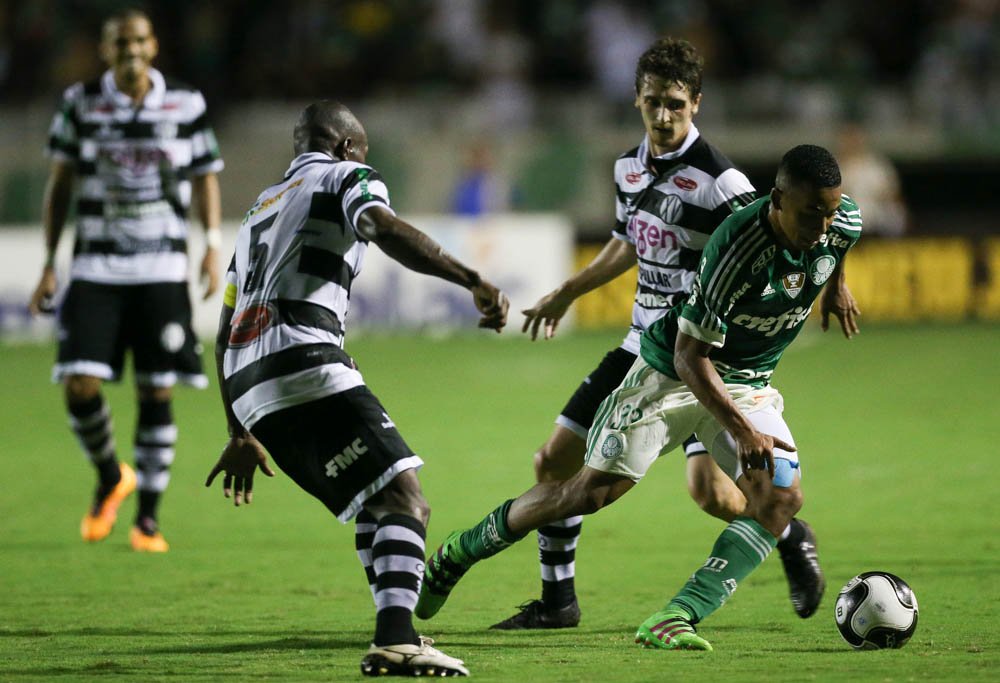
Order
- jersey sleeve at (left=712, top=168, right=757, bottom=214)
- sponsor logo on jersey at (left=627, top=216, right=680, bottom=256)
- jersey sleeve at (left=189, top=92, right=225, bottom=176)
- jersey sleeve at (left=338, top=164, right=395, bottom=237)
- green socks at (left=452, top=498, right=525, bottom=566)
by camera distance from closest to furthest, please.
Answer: jersey sleeve at (left=338, top=164, right=395, bottom=237)
green socks at (left=452, top=498, right=525, bottom=566)
jersey sleeve at (left=712, top=168, right=757, bottom=214)
sponsor logo on jersey at (left=627, top=216, right=680, bottom=256)
jersey sleeve at (left=189, top=92, right=225, bottom=176)

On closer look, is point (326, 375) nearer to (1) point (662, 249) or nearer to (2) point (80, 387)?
(1) point (662, 249)

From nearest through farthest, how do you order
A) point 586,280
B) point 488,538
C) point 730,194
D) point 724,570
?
point 724,570, point 488,538, point 730,194, point 586,280

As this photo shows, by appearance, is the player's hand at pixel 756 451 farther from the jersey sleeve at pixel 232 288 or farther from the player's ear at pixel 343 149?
the jersey sleeve at pixel 232 288

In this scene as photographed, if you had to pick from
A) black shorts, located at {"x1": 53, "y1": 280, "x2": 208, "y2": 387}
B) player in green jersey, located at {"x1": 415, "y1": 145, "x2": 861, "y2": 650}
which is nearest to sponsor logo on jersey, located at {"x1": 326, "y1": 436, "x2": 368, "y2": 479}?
player in green jersey, located at {"x1": 415, "y1": 145, "x2": 861, "y2": 650}

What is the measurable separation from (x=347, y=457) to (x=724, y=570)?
1.30 meters

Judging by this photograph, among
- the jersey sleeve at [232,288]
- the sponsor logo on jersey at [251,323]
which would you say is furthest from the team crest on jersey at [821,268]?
the jersey sleeve at [232,288]

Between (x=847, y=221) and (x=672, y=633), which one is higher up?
(x=847, y=221)

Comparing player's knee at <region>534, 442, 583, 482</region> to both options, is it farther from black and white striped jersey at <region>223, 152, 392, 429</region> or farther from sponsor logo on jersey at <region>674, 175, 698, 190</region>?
black and white striped jersey at <region>223, 152, 392, 429</region>

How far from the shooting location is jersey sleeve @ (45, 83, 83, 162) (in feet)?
25.9

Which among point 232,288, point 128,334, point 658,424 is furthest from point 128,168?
point 658,424

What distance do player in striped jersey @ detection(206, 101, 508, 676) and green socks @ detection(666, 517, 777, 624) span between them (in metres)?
0.86

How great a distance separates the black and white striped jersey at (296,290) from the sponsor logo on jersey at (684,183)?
4.36ft

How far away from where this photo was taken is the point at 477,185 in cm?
1902

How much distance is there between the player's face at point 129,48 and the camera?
776 cm
